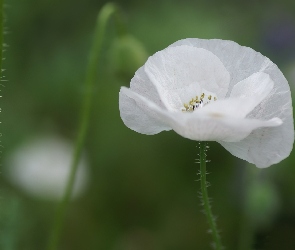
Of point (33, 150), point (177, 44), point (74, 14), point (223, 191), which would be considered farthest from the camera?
point (74, 14)

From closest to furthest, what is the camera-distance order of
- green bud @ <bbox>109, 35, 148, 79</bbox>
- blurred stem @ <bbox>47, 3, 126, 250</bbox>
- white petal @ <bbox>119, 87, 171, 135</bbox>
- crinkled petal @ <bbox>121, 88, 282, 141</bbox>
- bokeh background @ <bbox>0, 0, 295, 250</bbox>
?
crinkled petal @ <bbox>121, 88, 282, 141</bbox>
white petal @ <bbox>119, 87, 171, 135</bbox>
blurred stem @ <bbox>47, 3, 126, 250</bbox>
green bud @ <bbox>109, 35, 148, 79</bbox>
bokeh background @ <bbox>0, 0, 295, 250</bbox>

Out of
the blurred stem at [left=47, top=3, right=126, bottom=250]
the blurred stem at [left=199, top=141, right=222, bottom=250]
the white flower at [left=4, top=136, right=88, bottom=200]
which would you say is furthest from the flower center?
the white flower at [left=4, top=136, right=88, bottom=200]

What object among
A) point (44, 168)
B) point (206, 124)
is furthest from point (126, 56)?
point (44, 168)

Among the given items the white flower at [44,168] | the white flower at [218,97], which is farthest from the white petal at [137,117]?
the white flower at [44,168]

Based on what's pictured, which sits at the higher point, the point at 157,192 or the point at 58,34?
the point at 58,34

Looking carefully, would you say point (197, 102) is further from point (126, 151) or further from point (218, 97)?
point (126, 151)

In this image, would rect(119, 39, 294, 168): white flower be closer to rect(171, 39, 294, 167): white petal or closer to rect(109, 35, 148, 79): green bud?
rect(171, 39, 294, 167): white petal

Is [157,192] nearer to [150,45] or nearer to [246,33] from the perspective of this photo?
[150,45]

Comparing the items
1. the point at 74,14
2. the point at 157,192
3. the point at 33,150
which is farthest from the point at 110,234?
the point at 74,14
